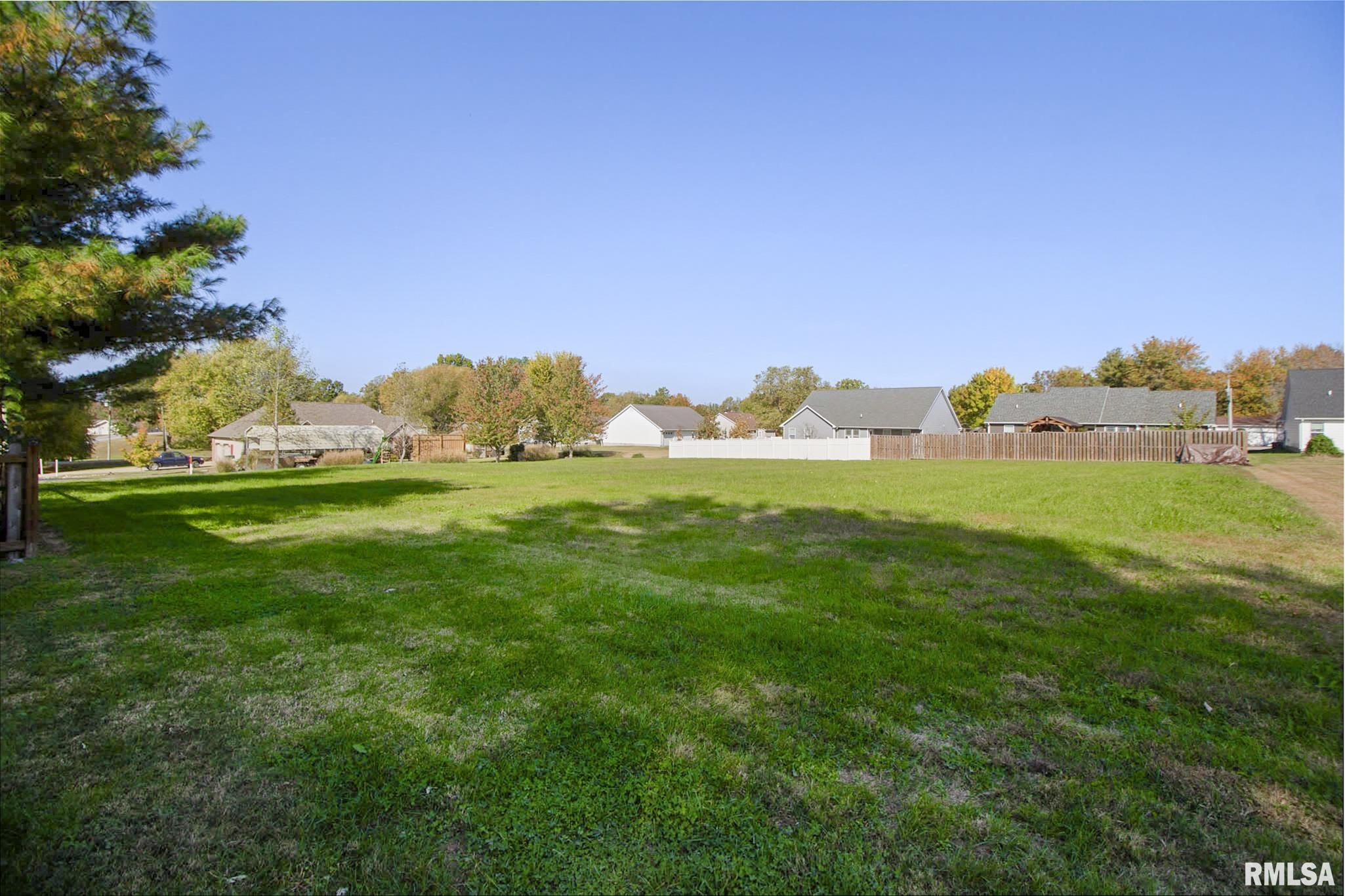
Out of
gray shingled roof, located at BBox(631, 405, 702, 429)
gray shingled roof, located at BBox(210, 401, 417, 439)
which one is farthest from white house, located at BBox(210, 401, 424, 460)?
gray shingled roof, located at BBox(631, 405, 702, 429)

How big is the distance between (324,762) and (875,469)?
81.7 ft

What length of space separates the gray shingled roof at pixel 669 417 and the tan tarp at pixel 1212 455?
5197cm

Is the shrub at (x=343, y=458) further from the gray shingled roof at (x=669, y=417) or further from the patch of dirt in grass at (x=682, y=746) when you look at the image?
the gray shingled roof at (x=669, y=417)

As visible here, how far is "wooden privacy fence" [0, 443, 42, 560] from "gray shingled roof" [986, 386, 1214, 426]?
52.6m

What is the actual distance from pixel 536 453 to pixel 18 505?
3228 cm

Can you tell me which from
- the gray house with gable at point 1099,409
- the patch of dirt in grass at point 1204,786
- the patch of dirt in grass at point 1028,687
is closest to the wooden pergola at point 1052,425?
the gray house with gable at point 1099,409

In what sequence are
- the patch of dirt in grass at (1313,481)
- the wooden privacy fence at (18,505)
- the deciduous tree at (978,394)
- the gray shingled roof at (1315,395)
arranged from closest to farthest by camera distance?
the wooden privacy fence at (18,505)
the patch of dirt in grass at (1313,481)
the gray shingled roof at (1315,395)
the deciduous tree at (978,394)

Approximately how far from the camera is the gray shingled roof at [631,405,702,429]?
248 ft

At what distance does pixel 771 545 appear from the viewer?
8.35 meters

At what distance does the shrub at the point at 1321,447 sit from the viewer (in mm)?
36281

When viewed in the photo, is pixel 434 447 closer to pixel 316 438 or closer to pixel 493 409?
pixel 493 409

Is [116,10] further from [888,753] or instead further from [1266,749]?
[1266,749]

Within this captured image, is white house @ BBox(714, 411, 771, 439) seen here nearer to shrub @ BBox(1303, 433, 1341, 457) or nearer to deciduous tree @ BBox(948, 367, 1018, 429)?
deciduous tree @ BBox(948, 367, 1018, 429)

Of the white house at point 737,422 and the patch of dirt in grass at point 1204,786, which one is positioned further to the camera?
the white house at point 737,422
